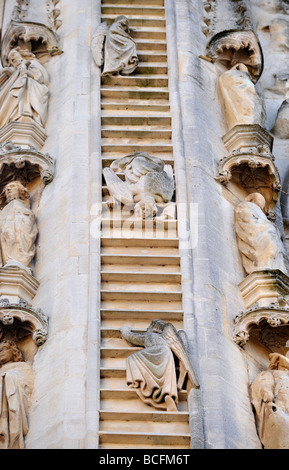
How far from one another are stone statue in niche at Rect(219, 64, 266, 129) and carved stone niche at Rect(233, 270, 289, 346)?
2.88 meters

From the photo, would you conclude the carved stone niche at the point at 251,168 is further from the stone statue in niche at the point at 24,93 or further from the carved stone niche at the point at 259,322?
the stone statue in niche at the point at 24,93

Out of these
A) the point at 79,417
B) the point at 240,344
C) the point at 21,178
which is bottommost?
the point at 79,417

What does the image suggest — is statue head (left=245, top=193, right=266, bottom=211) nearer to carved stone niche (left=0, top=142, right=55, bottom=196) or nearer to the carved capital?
carved stone niche (left=0, top=142, right=55, bottom=196)

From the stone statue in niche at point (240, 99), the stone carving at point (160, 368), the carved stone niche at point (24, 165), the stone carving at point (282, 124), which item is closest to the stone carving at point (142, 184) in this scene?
the carved stone niche at point (24, 165)

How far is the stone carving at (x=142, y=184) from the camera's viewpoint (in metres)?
18.5

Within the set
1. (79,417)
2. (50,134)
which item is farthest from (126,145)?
(79,417)

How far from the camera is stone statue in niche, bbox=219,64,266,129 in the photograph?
20.3 metres

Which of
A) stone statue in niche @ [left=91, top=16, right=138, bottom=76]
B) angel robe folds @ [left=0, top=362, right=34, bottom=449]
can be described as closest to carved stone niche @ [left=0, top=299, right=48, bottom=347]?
angel robe folds @ [left=0, top=362, right=34, bottom=449]

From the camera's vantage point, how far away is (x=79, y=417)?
16266 millimetres

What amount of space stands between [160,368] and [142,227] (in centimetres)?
229

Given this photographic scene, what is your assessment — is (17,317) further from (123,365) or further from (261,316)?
(261,316)

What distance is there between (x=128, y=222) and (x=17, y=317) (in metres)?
1.90

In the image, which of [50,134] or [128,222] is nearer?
Answer: [128,222]

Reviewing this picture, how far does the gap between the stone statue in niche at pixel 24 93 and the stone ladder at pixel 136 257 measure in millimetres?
828
